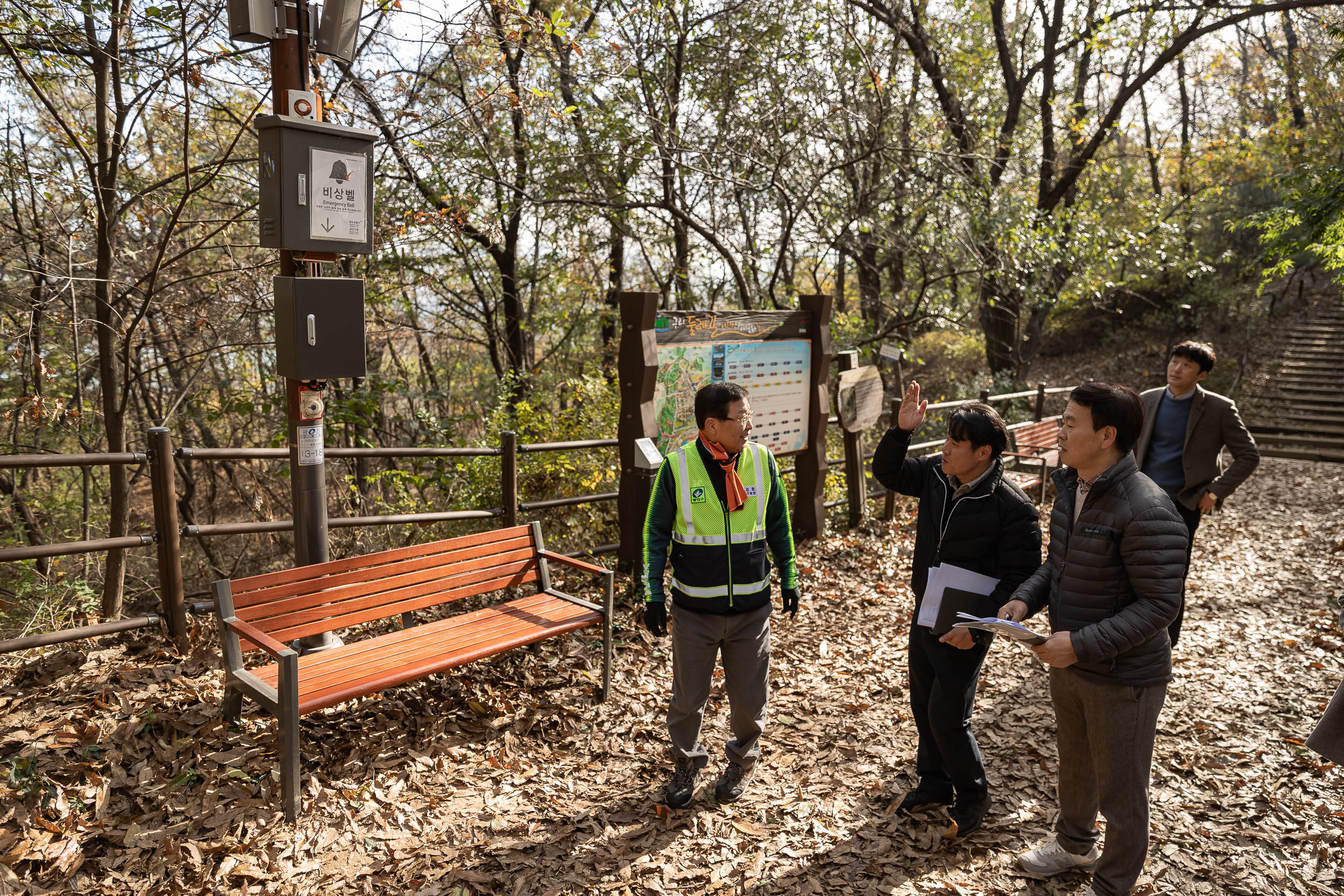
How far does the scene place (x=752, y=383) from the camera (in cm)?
652

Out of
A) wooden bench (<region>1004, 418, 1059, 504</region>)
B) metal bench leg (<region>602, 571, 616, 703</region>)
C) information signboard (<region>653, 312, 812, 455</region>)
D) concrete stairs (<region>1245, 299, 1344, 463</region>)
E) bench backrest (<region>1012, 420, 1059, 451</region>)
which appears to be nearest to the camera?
metal bench leg (<region>602, 571, 616, 703</region>)

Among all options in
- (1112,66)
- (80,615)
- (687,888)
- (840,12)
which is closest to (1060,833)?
(687,888)

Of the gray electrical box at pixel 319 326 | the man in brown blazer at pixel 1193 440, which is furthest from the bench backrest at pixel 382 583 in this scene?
the man in brown blazer at pixel 1193 440

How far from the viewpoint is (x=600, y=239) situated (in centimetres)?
1145

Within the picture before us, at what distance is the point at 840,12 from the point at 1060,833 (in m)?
9.63

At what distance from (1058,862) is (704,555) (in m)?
1.82

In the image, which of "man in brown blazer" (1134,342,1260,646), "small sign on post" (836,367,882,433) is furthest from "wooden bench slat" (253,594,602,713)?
"small sign on post" (836,367,882,433)

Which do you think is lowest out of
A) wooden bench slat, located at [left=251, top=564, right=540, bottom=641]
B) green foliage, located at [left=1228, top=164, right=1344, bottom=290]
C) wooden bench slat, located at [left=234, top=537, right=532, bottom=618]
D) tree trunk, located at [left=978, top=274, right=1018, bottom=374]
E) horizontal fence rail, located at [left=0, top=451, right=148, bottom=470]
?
wooden bench slat, located at [left=251, top=564, right=540, bottom=641]

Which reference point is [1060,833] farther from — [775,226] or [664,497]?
[775,226]

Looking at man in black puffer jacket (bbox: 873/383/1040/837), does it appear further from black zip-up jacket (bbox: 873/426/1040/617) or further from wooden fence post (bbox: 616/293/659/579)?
wooden fence post (bbox: 616/293/659/579)

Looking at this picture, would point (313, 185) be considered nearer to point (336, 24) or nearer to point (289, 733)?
point (336, 24)

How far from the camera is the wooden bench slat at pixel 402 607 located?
3848mm

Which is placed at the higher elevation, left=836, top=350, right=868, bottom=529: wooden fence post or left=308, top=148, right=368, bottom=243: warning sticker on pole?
left=308, top=148, right=368, bottom=243: warning sticker on pole

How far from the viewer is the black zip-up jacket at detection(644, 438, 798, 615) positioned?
136 inches
